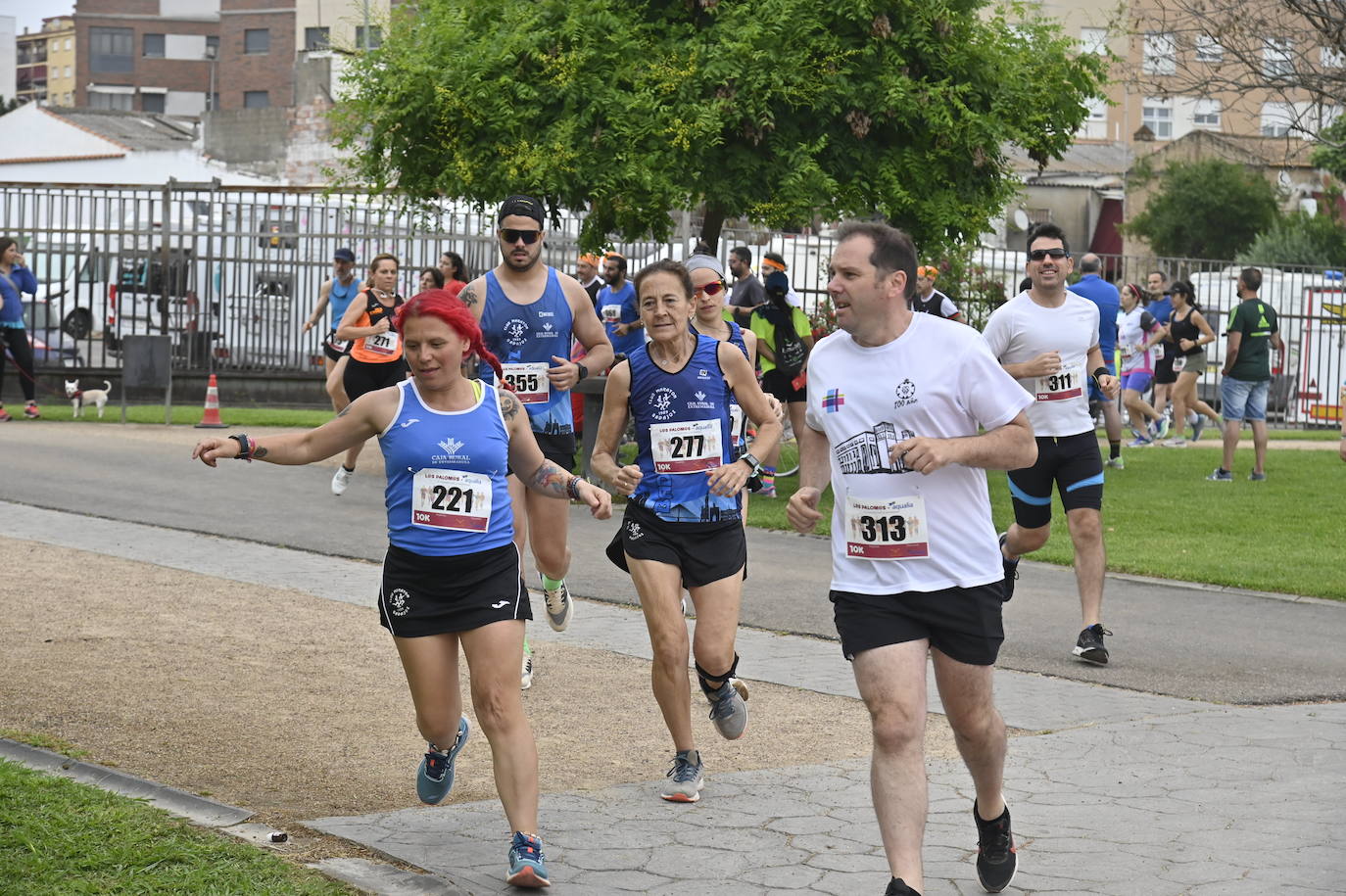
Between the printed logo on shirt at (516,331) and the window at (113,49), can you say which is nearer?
the printed logo on shirt at (516,331)

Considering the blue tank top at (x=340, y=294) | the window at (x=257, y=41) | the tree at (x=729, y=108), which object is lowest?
the blue tank top at (x=340, y=294)

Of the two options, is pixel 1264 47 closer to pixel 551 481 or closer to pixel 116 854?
pixel 551 481

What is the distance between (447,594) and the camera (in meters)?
5.30

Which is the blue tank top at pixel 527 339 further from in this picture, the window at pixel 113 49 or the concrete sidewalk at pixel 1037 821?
the window at pixel 113 49

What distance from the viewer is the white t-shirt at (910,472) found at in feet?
16.0

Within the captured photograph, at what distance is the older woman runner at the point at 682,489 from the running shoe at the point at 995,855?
131cm

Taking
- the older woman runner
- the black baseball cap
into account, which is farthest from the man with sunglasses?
the older woman runner

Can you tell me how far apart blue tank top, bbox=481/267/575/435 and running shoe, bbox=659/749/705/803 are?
93.7 inches

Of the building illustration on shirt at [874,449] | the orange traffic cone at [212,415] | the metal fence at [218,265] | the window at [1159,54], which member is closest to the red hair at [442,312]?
the building illustration on shirt at [874,449]

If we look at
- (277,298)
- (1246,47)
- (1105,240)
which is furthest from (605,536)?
(1105,240)

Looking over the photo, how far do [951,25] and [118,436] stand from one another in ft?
34.4

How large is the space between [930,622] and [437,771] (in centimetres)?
172

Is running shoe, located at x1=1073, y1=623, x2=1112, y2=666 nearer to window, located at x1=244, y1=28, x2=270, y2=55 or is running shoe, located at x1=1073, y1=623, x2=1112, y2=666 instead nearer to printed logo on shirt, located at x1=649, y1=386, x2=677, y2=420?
printed logo on shirt, located at x1=649, y1=386, x2=677, y2=420

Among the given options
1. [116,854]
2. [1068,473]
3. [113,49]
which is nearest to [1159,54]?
[1068,473]
